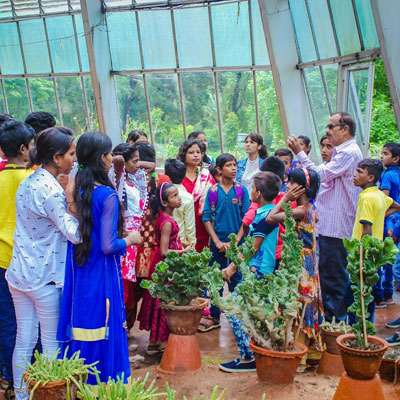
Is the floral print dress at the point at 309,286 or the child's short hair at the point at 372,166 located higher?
the child's short hair at the point at 372,166

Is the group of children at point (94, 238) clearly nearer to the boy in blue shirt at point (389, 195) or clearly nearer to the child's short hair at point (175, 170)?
the child's short hair at point (175, 170)

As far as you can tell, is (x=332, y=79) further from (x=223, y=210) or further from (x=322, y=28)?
(x=223, y=210)

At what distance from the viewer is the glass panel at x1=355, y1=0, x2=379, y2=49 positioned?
Answer: 7500mm

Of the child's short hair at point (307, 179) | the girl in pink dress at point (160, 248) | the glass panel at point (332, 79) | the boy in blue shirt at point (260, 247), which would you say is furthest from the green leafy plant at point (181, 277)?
the glass panel at point (332, 79)

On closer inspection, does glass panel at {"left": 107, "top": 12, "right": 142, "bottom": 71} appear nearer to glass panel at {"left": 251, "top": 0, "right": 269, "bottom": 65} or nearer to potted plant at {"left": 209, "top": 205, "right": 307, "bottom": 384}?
glass panel at {"left": 251, "top": 0, "right": 269, "bottom": 65}

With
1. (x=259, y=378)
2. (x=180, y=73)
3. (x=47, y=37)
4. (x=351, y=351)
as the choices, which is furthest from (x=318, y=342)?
(x=47, y=37)

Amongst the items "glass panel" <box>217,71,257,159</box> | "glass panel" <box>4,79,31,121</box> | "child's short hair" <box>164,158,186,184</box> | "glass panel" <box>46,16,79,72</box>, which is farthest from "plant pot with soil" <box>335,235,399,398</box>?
"glass panel" <box>4,79,31,121</box>

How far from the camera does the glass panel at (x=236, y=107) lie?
11164 millimetres

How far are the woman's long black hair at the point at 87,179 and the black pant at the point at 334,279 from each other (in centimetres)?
232

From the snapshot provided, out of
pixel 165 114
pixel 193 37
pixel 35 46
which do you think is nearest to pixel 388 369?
pixel 193 37

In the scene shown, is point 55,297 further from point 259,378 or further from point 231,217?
point 231,217

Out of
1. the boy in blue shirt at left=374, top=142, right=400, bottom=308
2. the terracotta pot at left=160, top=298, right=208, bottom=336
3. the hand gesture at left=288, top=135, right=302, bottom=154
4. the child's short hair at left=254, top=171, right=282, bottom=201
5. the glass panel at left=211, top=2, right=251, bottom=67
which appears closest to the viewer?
the terracotta pot at left=160, top=298, right=208, bottom=336

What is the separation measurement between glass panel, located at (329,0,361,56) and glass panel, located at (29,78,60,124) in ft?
25.0

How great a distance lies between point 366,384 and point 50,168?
6.94 feet
